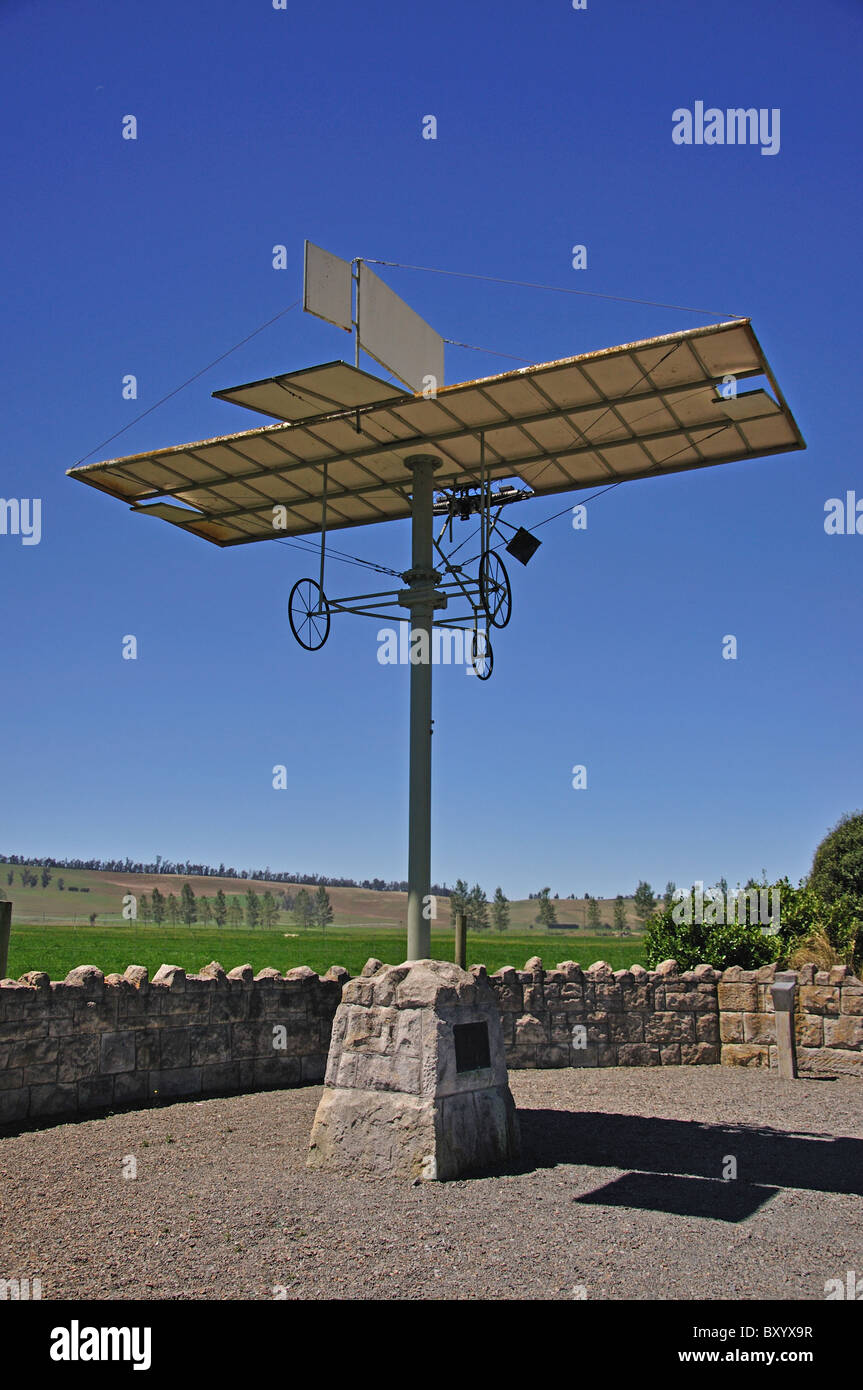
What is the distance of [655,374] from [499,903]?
353 feet

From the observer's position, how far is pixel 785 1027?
15180mm

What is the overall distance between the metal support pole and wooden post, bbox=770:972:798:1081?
21.3 feet

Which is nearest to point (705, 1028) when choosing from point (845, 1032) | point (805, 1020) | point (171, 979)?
point (805, 1020)

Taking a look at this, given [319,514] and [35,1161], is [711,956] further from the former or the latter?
[35,1161]

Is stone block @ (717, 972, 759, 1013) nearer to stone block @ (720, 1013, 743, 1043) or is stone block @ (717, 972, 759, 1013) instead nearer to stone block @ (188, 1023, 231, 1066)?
stone block @ (720, 1013, 743, 1043)

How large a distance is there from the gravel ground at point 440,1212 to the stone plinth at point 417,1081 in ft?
0.94

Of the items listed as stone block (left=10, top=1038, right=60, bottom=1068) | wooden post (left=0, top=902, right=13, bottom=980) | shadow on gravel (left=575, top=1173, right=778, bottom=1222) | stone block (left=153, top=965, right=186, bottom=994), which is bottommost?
shadow on gravel (left=575, top=1173, right=778, bottom=1222)

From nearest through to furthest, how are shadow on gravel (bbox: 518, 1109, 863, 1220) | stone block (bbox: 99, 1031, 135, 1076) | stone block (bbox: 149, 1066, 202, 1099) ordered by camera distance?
shadow on gravel (bbox: 518, 1109, 863, 1220), stone block (bbox: 99, 1031, 135, 1076), stone block (bbox: 149, 1066, 202, 1099)

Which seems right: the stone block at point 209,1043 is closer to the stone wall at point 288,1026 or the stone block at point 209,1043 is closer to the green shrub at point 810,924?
the stone wall at point 288,1026

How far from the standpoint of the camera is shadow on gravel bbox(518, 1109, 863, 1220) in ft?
30.9

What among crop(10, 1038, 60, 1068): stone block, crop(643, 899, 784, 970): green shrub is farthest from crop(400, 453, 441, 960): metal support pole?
crop(643, 899, 784, 970): green shrub

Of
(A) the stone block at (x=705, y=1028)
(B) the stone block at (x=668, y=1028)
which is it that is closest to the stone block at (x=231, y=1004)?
(B) the stone block at (x=668, y=1028)

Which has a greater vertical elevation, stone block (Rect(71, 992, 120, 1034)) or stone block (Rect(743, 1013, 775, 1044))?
stone block (Rect(71, 992, 120, 1034))
